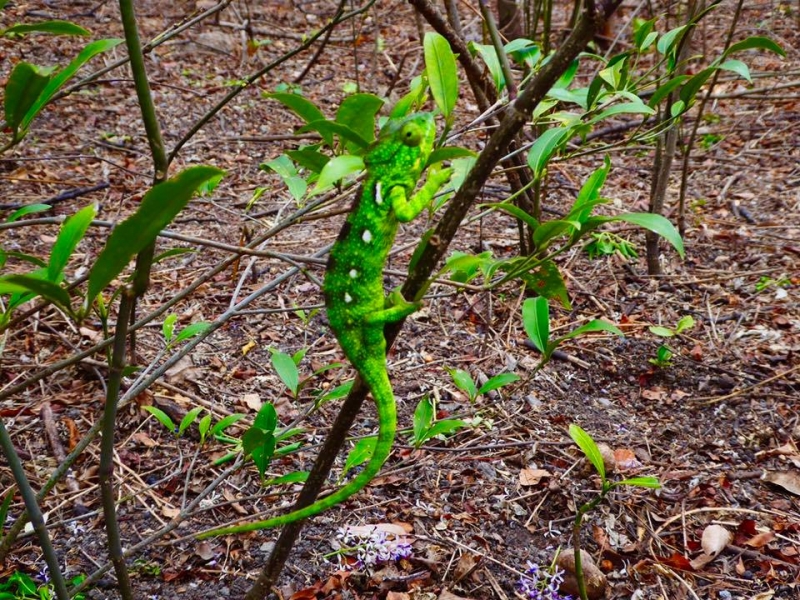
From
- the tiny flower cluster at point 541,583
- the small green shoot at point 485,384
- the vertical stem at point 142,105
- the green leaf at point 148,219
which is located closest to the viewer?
the green leaf at point 148,219

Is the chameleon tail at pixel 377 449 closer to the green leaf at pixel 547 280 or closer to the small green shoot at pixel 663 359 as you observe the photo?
the green leaf at pixel 547 280

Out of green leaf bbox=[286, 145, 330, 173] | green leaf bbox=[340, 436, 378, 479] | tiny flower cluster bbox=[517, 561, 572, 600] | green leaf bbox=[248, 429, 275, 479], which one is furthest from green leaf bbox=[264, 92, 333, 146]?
tiny flower cluster bbox=[517, 561, 572, 600]

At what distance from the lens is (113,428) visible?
1.65 meters

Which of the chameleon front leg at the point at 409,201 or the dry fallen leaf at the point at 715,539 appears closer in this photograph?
the chameleon front leg at the point at 409,201

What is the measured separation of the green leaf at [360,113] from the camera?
1.58m

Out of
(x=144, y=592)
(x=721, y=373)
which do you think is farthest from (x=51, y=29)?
(x=721, y=373)

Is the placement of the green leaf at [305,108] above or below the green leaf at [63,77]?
below

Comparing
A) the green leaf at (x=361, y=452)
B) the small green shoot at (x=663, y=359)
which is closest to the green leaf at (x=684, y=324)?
the small green shoot at (x=663, y=359)

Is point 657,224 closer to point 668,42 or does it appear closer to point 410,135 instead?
point 410,135

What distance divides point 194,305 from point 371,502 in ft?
6.36

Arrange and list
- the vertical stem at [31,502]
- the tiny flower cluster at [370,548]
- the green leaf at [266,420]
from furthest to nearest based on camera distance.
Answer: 1. the tiny flower cluster at [370,548]
2. the green leaf at [266,420]
3. the vertical stem at [31,502]


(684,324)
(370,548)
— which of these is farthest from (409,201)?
(684,324)

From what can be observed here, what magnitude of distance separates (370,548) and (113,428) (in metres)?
1.45

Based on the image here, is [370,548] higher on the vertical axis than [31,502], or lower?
lower
